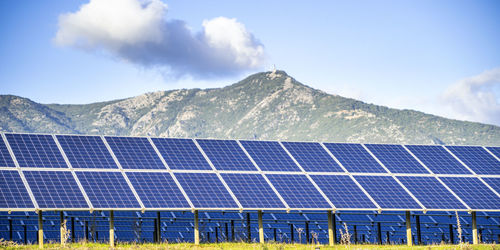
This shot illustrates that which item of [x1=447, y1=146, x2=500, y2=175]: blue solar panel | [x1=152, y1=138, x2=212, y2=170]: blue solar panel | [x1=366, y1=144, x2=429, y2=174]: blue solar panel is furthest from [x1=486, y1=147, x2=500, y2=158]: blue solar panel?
Answer: [x1=152, y1=138, x2=212, y2=170]: blue solar panel

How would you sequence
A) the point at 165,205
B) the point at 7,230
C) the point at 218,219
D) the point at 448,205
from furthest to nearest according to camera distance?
the point at 218,219
the point at 7,230
the point at 448,205
the point at 165,205

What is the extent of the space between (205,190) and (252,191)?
259 centimetres

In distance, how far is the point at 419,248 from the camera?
36.0 meters

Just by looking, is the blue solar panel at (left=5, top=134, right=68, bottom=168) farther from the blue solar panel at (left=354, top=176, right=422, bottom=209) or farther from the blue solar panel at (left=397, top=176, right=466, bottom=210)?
the blue solar panel at (left=397, top=176, right=466, bottom=210)

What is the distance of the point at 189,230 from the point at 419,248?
1851 cm

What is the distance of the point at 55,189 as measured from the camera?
34500mm

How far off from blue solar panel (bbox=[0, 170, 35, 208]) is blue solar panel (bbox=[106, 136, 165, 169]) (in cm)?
587

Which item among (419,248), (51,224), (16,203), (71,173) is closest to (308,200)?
(419,248)

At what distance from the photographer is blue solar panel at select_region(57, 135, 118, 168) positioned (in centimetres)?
3762

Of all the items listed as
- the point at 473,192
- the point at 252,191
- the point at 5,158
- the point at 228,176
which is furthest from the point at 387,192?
the point at 5,158

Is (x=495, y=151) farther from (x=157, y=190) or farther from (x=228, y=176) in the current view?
(x=157, y=190)

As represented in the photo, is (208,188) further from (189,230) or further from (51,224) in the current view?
(51,224)

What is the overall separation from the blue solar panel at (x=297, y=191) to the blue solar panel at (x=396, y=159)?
698 cm

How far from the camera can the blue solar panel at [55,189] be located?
110 feet
